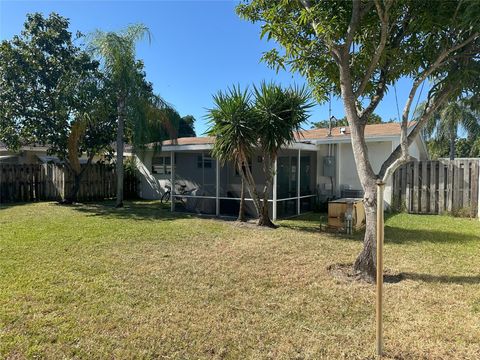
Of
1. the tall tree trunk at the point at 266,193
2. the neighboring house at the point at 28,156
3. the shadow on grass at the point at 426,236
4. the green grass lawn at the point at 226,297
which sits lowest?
the green grass lawn at the point at 226,297

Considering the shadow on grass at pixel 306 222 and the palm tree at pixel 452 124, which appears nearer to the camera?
the shadow on grass at pixel 306 222

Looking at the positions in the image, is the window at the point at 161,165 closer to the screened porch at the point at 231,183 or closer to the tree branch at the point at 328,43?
the screened porch at the point at 231,183

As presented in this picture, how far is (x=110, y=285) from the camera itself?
4789mm

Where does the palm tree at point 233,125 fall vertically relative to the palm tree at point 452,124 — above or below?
below

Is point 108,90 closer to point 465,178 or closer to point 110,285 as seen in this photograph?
point 110,285

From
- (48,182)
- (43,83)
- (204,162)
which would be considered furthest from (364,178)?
(48,182)

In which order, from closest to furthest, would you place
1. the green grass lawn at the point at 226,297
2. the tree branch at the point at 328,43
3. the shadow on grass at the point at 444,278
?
the green grass lawn at the point at 226,297 → the tree branch at the point at 328,43 → the shadow on grass at the point at 444,278

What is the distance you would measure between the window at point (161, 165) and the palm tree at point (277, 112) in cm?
784

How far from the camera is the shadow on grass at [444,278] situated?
500 cm

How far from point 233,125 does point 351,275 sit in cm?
491

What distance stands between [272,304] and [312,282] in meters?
1.02

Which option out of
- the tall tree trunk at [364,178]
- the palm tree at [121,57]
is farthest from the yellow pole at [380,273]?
the palm tree at [121,57]

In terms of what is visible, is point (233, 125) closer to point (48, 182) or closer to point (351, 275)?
point (351, 275)

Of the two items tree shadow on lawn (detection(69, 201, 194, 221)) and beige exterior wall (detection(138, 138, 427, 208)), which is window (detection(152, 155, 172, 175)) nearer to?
beige exterior wall (detection(138, 138, 427, 208))
